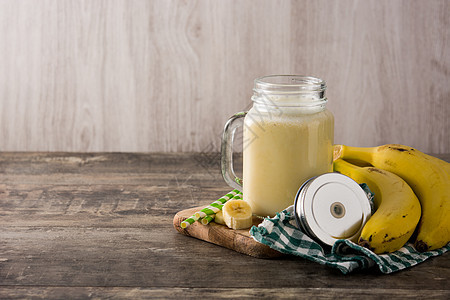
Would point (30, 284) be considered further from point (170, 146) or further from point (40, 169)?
point (170, 146)

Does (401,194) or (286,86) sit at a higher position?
(286,86)

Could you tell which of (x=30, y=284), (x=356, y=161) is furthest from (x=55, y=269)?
(x=356, y=161)

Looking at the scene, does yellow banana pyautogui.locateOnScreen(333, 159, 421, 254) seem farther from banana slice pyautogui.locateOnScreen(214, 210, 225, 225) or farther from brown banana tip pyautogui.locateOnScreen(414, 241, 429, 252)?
banana slice pyautogui.locateOnScreen(214, 210, 225, 225)

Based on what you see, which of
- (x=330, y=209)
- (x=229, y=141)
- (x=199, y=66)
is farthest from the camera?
(x=199, y=66)

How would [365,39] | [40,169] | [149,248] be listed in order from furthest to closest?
[365,39] < [40,169] < [149,248]

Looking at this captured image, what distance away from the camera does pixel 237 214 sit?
2.94ft

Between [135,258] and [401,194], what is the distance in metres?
0.44

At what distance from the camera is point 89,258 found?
833 millimetres

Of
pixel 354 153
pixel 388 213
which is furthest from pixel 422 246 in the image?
pixel 354 153

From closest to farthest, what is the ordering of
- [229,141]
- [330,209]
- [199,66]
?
[330,209] < [229,141] < [199,66]

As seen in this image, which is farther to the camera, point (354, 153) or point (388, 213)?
point (354, 153)

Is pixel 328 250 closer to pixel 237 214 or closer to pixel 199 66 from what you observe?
pixel 237 214

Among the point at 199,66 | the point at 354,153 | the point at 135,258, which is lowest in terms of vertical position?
the point at 135,258

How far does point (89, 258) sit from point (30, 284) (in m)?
0.11
